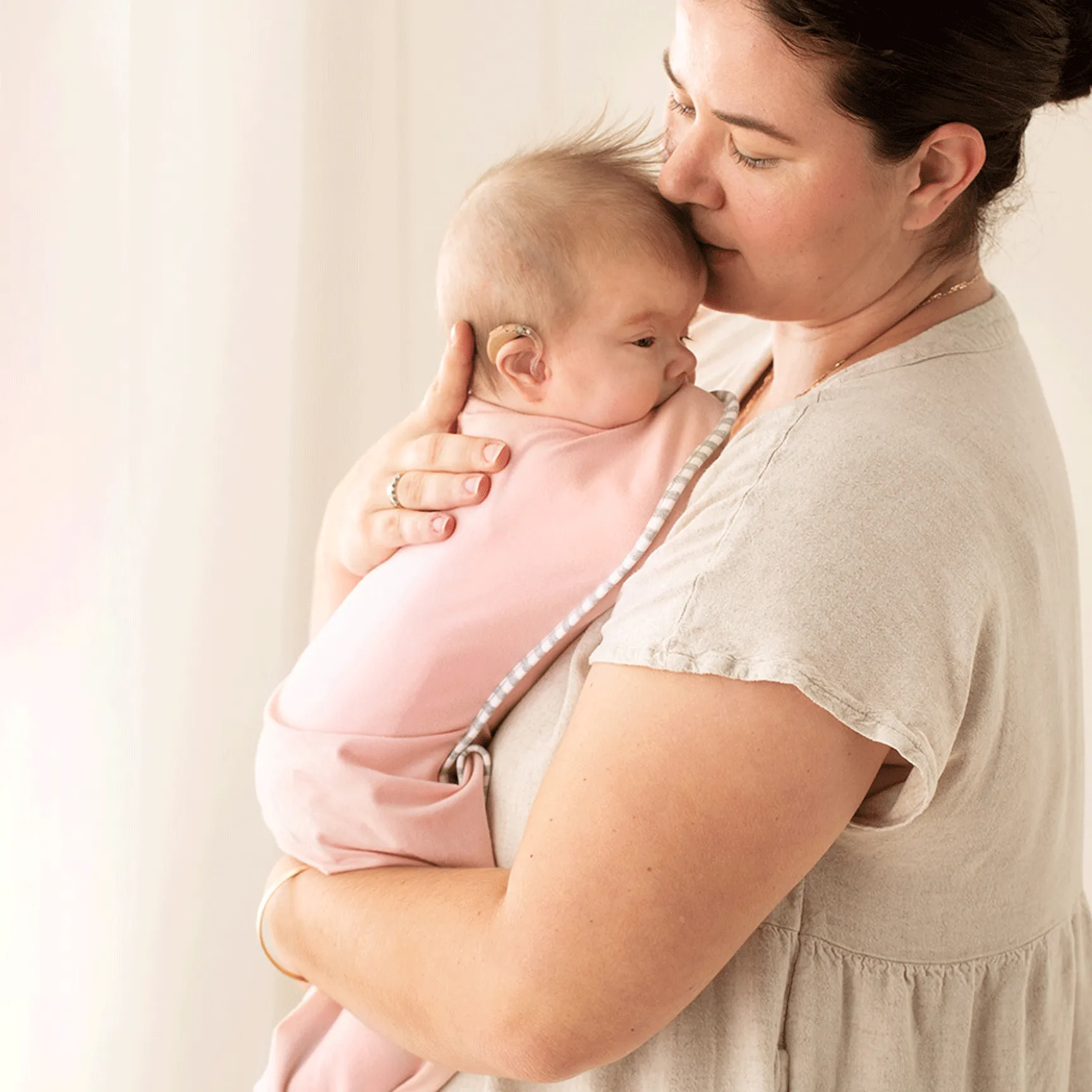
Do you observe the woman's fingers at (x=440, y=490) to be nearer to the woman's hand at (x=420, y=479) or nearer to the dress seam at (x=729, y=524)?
the woman's hand at (x=420, y=479)

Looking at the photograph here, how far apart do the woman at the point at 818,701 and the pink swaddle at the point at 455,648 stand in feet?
0.11

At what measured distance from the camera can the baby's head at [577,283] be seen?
3.73 feet

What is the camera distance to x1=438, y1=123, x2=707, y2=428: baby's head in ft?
3.73

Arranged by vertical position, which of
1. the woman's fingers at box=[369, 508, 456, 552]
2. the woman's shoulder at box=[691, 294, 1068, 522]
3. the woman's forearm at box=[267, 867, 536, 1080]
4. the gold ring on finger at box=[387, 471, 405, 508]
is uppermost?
the woman's shoulder at box=[691, 294, 1068, 522]

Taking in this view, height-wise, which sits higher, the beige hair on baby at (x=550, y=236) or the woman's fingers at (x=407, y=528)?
the beige hair on baby at (x=550, y=236)

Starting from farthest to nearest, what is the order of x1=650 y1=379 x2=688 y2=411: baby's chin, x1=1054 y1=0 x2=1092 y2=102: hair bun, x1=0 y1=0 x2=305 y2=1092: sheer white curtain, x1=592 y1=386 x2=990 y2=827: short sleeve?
x1=0 y1=0 x2=305 y2=1092: sheer white curtain → x1=650 y1=379 x2=688 y2=411: baby's chin → x1=1054 y1=0 x2=1092 y2=102: hair bun → x1=592 y1=386 x2=990 y2=827: short sleeve

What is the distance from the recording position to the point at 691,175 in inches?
42.1

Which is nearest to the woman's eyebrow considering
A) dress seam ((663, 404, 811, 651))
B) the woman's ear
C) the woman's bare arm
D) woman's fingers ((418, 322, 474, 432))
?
the woman's ear

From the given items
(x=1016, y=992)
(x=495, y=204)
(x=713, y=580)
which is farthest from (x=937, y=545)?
(x=495, y=204)

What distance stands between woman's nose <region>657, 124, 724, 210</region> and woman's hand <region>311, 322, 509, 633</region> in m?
0.24

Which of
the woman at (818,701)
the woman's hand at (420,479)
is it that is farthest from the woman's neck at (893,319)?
the woman's hand at (420,479)

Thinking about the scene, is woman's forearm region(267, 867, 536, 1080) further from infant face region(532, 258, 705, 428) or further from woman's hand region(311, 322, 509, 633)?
infant face region(532, 258, 705, 428)

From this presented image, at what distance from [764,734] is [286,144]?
4.26 feet

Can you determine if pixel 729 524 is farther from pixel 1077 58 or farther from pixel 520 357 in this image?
pixel 1077 58
